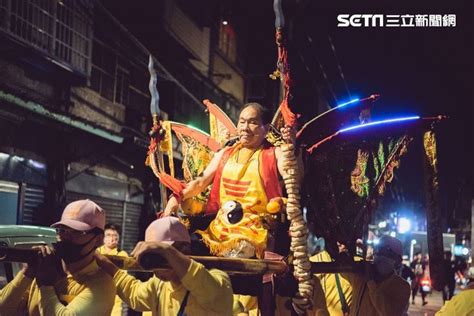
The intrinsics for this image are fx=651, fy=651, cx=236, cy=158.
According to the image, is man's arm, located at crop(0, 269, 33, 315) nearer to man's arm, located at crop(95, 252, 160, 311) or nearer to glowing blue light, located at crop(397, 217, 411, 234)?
man's arm, located at crop(95, 252, 160, 311)

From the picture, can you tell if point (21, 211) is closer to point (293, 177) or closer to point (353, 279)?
point (353, 279)

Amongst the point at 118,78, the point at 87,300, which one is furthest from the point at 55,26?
the point at 87,300

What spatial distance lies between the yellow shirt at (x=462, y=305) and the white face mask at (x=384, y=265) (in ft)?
5.46

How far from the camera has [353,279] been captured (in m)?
7.08

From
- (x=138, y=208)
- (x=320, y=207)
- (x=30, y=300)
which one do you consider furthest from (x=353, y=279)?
(x=138, y=208)

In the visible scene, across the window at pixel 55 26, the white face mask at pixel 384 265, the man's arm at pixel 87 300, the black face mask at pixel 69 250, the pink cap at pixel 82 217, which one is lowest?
the man's arm at pixel 87 300

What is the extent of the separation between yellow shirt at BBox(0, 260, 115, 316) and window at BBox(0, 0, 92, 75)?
9.02 meters

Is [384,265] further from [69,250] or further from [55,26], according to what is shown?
[55,26]

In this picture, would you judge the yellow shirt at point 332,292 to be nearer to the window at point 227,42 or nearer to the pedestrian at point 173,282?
the pedestrian at point 173,282

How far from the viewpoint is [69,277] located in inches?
167

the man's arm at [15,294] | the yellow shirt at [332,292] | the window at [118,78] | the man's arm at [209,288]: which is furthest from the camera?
the window at [118,78]

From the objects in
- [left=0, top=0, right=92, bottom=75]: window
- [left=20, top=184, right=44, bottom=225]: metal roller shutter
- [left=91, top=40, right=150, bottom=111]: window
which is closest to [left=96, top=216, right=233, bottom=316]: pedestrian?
[left=0, top=0, right=92, bottom=75]: window

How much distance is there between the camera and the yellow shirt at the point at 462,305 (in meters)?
Answer: 4.74

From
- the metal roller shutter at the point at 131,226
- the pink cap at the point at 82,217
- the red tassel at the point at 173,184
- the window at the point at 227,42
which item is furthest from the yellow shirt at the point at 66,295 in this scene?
the window at the point at 227,42
